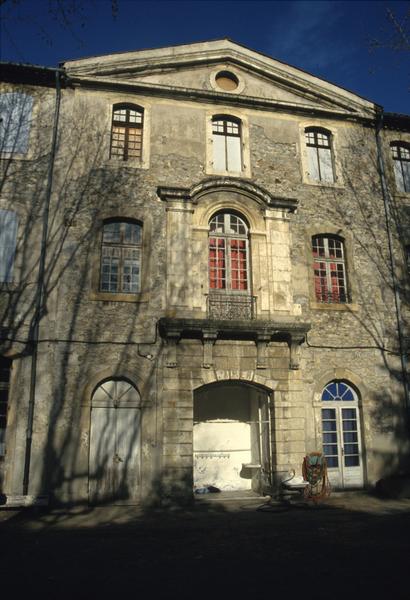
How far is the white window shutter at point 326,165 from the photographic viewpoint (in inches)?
534

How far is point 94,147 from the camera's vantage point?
1209 centimetres

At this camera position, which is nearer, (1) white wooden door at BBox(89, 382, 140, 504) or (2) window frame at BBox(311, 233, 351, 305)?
(1) white wooden door at BBox(89, 382, 140, 504)

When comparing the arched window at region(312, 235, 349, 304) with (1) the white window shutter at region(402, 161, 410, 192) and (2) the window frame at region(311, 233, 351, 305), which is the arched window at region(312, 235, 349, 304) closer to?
(2) the window frame at region(311, 233, 351, 305)

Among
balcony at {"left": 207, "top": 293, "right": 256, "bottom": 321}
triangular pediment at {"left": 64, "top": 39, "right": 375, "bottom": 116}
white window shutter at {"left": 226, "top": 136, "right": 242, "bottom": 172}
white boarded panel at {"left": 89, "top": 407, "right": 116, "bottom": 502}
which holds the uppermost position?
triangular pediment at {"left": 64, "top": 39, "right": 375, "bottom": 116}

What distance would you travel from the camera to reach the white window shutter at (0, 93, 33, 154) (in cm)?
1191

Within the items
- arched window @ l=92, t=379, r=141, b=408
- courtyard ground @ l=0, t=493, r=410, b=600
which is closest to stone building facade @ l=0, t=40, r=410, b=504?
arched window @ l=92, t=379, r=141, b=408

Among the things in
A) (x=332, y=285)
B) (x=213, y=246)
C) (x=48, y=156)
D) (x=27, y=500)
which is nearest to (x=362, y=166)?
(x=332, y=285)

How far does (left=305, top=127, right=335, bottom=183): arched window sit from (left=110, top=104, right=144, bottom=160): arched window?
14.8 ft

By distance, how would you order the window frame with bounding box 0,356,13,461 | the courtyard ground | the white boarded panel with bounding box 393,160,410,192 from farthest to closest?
the white boarded panel with bounding box 393,160,410,192 < the window frame with bounding box 0,356,13,461 < the courtyard ground

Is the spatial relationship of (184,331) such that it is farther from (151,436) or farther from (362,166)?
(362,166)

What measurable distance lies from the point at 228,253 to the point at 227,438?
16.4 ft

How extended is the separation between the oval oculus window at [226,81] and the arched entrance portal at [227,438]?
26.1 feet

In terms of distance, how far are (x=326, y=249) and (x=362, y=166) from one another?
9.19ft

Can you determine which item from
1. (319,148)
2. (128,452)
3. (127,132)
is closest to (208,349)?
(128,452)
